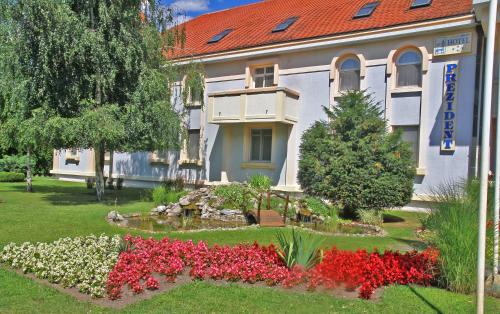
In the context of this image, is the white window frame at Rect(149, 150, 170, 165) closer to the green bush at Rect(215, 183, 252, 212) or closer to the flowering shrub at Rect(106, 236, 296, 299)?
the green bush at Rect(215, 183, 252, 212)

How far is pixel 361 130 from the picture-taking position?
552 inches

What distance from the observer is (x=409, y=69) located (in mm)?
16625

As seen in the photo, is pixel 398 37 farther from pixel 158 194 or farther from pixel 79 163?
pixel 79 163

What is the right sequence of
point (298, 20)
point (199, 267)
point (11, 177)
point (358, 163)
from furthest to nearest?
1. point (11, 177)
2. point (298, 20)
3. point (358, 163)
4. point (199, 267)

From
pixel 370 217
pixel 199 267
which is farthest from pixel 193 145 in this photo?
pixel 199 267

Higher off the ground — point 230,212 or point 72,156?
point 72,156

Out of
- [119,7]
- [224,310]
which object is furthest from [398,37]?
[224,310]

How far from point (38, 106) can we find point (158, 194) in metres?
5.01

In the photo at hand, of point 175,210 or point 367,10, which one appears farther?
point 367,10

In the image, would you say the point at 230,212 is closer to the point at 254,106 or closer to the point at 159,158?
the point at 254,106

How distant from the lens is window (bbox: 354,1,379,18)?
1842 cm

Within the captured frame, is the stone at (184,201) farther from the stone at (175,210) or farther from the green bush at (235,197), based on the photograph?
the green bush at (235,197)

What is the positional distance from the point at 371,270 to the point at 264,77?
15221 mm

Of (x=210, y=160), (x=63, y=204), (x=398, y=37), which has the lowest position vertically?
(x=63, y=204)
